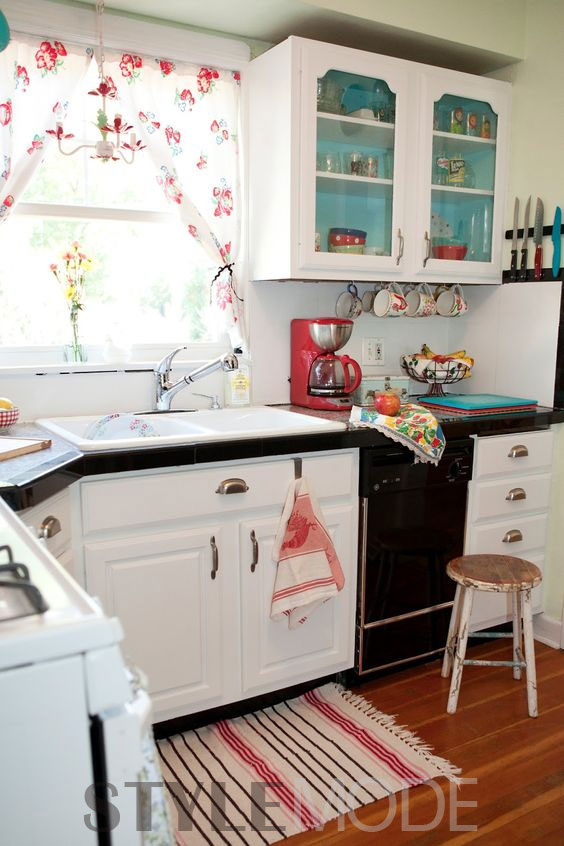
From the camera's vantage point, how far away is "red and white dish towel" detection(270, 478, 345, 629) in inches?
83.4

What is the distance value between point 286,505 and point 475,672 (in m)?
1.05

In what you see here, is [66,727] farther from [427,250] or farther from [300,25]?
[300,25]

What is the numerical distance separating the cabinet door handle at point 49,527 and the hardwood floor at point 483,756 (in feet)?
3.13

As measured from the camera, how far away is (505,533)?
269cm

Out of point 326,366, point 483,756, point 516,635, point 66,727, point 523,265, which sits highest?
point 523,265

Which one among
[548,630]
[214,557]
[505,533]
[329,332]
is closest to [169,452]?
[214,557]

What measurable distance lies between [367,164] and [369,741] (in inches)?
76.3

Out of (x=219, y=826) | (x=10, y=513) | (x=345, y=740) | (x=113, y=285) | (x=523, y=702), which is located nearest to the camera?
(x=10, y=513)

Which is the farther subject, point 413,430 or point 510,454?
point 510,454

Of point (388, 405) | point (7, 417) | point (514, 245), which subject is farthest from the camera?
point (514, 245)

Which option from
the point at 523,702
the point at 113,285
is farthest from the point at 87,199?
the point at 523,702

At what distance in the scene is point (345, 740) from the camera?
2.11 m

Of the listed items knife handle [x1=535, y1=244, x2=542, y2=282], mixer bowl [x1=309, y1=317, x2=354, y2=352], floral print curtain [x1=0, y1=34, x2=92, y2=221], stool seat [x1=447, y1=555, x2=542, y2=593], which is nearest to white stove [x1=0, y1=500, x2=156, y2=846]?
stool seat [x1=447, y1=555, x2=542, y2=593]

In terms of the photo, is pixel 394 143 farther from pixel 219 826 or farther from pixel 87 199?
pixel 219 826
